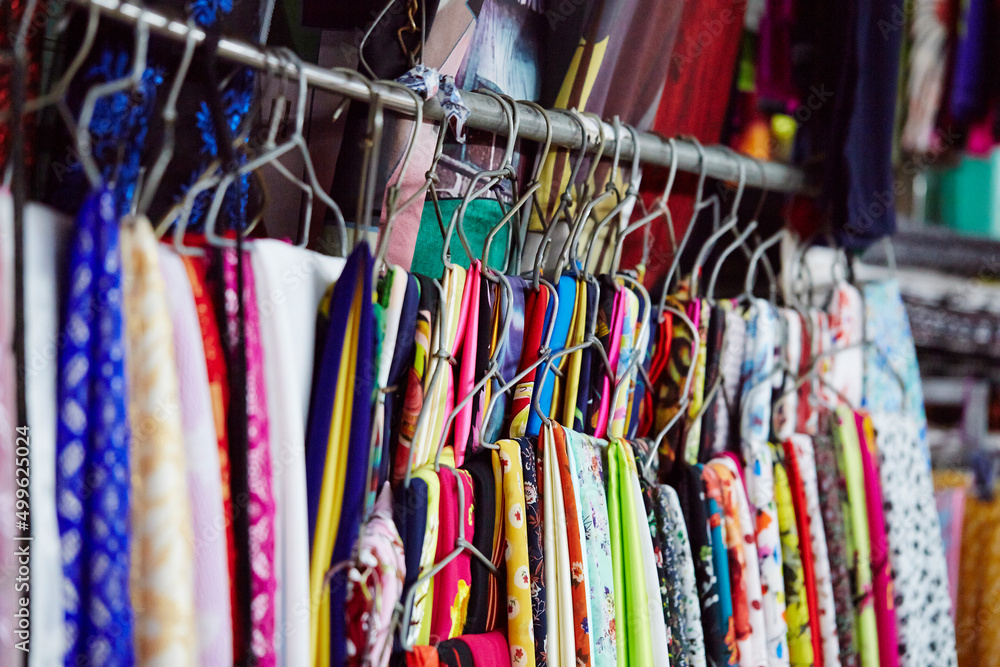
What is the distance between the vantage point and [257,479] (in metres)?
0.42

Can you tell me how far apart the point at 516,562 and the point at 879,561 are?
0.43m

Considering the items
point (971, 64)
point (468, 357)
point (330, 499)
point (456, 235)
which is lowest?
point (330, 499)

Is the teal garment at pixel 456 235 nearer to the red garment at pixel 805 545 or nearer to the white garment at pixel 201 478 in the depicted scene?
the white garment at pixel 201 478

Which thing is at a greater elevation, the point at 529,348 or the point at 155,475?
the point at 529,348

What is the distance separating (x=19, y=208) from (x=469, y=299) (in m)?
0.29

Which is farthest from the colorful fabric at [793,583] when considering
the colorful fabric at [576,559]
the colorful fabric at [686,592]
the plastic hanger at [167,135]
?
the plastic hanger at [167,135]

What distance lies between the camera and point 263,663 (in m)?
0.40

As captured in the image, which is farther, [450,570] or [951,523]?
[951,523]

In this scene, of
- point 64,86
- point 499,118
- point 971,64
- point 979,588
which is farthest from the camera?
point 971,64

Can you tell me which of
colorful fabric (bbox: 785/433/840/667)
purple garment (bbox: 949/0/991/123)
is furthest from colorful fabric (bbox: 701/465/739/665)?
purple garment (bbox: 949/0/991/123)

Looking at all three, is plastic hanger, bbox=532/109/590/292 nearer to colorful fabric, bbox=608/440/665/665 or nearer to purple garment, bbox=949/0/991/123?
colorful fabric, bbox=608/440/665/665

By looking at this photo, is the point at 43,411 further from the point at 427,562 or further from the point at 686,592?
the point at 686,592

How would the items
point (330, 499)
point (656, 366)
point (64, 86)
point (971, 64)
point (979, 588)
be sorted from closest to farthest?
point (64, 86) < point (330, 499) < point (656, 366) < point (979, 588) < point (971, 64)

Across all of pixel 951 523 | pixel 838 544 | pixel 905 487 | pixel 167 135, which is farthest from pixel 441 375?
pixel 951 523
